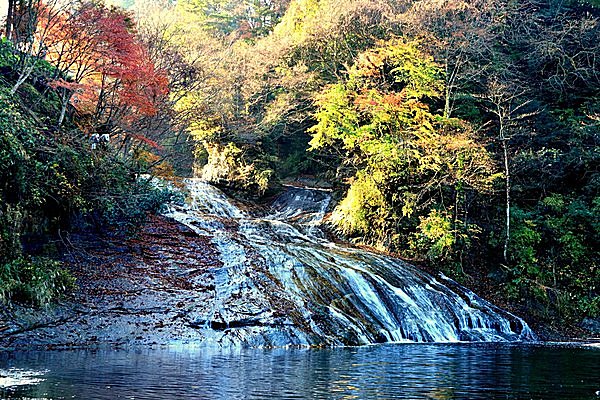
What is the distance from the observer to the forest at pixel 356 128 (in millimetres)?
15438

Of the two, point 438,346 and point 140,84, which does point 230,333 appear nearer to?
point 438,346

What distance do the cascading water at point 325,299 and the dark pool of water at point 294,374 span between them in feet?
4.78

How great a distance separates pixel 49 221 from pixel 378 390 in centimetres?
1078

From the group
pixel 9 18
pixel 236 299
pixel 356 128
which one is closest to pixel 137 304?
pixel 236 299

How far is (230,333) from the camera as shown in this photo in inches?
527

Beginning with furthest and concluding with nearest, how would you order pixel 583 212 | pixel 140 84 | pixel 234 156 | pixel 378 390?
pixel 234 156 → pixel 583 212 → pixel 140 84 → pixel 378 390

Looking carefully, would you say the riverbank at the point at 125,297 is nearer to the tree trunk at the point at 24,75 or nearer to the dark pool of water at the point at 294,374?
the dark pool of water at the point at 294,374

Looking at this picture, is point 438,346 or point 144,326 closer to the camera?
point 144,326

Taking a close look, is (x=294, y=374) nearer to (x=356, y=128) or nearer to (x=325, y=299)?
(x=325, y=299)

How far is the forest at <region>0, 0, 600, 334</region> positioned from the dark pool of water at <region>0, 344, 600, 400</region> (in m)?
3.79

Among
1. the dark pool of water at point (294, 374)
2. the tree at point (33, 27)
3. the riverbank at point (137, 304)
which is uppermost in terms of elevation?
the tree at point (33, 27)

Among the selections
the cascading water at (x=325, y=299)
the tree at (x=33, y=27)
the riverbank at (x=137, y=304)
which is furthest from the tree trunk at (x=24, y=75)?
the cascading water at (x=325, y=299)

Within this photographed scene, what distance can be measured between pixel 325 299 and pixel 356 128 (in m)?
10.8

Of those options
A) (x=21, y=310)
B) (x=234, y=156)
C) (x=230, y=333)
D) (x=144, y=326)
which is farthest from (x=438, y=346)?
(x=234, y=156)
